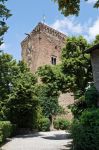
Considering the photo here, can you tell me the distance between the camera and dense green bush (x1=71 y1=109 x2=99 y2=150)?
19234mm

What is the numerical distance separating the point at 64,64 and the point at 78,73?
1.43 m

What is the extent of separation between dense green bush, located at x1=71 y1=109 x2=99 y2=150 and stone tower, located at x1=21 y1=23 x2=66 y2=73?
33.6 meters

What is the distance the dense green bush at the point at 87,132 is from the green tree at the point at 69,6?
1043 cm

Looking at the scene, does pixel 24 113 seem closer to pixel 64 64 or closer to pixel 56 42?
pixel 64 64

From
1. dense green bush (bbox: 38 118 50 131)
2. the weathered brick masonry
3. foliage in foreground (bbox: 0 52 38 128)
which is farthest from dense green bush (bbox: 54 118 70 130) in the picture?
foliage in foreground (bbox: 0 52 38 128)

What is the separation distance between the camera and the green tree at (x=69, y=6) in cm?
971

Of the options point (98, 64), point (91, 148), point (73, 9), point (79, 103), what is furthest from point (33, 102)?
point (73, 9)

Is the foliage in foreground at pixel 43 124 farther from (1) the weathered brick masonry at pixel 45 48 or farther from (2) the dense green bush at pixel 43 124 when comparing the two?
(1) the weathered brick masonry at pixel 45 48

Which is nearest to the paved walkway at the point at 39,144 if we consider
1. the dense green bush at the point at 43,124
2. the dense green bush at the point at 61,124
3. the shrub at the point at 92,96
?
the shrub at the point at 92,96

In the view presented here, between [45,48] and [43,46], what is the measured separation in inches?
17.3

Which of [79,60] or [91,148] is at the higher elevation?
[79,60]

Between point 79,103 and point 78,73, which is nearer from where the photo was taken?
point 79,103

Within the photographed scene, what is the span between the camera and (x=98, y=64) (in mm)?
25266

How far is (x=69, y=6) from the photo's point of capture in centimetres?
980
